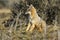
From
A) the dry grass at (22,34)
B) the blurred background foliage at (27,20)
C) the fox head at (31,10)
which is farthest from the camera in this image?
the fox head at (31,10)

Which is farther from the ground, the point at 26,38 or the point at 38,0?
the point at 38,0

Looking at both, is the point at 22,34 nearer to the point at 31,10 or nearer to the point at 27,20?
the point at 31,10

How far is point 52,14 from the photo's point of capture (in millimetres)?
14258

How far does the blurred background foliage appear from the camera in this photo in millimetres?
11883

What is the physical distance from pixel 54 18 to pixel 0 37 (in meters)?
3.16

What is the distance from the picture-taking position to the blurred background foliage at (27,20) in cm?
1188

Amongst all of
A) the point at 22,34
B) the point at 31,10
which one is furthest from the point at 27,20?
the point at 22,34

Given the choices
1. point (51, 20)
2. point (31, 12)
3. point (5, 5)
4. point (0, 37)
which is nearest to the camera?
point (0, 37)

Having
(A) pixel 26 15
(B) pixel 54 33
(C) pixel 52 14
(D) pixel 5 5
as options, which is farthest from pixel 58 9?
(D) pixel 5 5

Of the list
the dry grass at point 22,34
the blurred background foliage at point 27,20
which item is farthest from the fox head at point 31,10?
the dry grass at point 22,34

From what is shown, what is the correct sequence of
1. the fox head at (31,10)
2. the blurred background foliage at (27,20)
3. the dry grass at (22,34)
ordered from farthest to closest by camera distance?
the fox head at (31,10) < the blurred background foliage at (27,20) < the dry grass at (22,34)

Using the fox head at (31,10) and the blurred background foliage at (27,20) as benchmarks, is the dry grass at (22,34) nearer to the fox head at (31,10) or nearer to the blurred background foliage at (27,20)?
the blurred background foliage at (27,20)

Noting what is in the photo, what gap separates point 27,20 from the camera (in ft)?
45.3

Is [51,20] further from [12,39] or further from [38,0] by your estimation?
[12,39]
